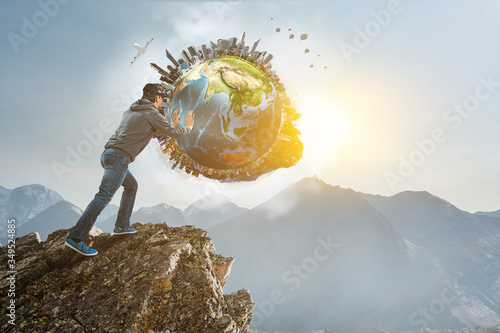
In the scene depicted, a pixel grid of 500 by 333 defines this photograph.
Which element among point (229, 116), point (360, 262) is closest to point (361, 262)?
point (360, 262)

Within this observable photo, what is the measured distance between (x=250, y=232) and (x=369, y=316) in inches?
3218

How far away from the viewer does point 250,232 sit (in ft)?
525

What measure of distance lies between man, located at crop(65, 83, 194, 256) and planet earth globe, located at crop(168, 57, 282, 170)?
0.39 m

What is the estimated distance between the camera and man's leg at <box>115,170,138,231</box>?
5.41 metres

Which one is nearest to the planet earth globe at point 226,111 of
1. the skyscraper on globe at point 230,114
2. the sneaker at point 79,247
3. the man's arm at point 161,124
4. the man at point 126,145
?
the skyscraper on globe at point 230,114

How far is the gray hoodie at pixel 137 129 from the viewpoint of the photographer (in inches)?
188

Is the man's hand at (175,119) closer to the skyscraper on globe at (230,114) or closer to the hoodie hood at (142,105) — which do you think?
the skyscraper on globe at (230,114)

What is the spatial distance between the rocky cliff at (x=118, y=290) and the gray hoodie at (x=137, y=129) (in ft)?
6.96

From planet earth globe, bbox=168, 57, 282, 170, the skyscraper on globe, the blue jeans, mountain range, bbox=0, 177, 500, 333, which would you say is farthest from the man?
mountain range, bbox=0, 177, 500, 333

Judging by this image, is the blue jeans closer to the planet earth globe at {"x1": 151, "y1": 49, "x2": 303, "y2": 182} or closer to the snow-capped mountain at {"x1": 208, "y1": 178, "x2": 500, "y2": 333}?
the planet earth globe at {"x1": 151, "y1": 49, "x2": 303, "y2": 182}

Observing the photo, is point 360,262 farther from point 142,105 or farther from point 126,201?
point 142,105

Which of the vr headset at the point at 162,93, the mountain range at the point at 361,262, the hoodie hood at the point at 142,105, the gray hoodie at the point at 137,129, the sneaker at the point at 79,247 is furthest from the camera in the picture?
the mountain range at the point at 361,262

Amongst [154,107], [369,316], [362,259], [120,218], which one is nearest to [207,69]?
[154,107]

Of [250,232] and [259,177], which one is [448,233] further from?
[259,177]
